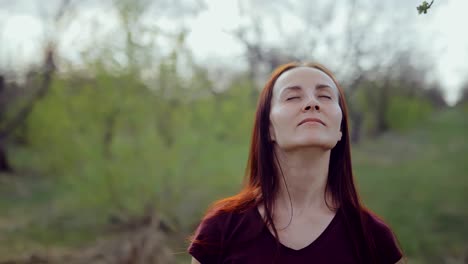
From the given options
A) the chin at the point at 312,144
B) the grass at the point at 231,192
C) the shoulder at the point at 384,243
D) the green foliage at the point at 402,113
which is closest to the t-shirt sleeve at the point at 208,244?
the chin at the point at 312,144

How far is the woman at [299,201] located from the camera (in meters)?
1.45

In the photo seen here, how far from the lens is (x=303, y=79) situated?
5.21ft

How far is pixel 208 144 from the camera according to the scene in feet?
19.1

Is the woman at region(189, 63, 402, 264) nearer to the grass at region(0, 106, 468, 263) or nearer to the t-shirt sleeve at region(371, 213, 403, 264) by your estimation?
the t-shirt sleeve at region(371, 213, 403, 264)

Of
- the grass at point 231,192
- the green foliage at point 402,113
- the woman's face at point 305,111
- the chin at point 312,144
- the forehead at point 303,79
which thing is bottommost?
the grass at point 231,192

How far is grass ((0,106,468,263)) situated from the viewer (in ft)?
19.2

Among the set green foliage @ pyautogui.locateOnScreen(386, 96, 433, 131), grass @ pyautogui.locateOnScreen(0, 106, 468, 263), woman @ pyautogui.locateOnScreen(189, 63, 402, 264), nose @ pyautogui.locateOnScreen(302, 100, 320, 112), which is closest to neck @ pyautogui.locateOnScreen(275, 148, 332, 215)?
woman @ pyautogui.locateOnScreen(189, 63, 402, 264)

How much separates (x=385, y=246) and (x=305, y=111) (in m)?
0.44

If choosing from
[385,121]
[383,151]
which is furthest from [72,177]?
[385,121]

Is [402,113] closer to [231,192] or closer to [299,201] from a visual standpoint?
[231,192]

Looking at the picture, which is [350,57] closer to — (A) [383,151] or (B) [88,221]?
(B) [88,221]

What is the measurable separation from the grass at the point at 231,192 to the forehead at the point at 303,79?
13.0 ft

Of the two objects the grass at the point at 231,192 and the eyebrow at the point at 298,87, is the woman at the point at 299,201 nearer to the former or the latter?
the eyebrow at the point at 298,87

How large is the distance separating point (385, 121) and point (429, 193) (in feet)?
24.8
